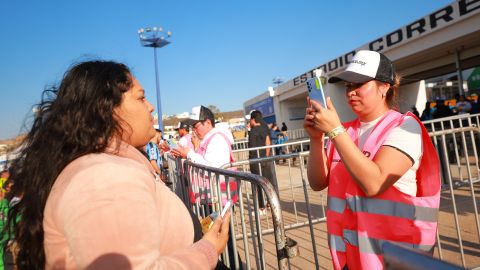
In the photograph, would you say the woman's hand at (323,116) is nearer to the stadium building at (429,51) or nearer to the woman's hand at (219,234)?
the woman's hand at (219,234)

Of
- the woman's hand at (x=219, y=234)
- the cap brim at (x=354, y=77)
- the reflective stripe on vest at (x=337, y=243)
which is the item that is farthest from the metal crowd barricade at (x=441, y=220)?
the cap brim at (x=354, y=77)

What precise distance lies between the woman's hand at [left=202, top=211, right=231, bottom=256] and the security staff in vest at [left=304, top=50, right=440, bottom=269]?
2.14 feet

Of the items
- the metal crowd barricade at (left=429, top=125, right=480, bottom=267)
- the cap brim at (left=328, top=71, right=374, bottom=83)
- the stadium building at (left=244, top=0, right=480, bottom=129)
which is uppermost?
the stadium building at (left=244, top=0, right=480, bottom=129)

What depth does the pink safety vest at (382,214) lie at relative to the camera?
160 cm

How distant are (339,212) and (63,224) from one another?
138cm

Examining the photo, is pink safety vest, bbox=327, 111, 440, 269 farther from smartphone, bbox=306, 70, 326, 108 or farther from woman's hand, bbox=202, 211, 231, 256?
woman's hand, bbox=202, 211, 231, 256

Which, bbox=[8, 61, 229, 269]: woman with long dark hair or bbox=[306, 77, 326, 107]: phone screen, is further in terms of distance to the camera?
bbox=[306, 77, 326, 107]: phone screen

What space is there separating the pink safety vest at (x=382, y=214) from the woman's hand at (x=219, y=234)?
0.71 metres

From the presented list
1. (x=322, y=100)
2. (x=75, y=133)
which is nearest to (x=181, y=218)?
(x=75, y=133)

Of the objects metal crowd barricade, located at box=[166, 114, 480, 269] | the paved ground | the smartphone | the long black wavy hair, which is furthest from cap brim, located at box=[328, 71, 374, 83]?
the paved ground

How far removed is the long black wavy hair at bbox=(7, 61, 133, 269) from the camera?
1.16 m

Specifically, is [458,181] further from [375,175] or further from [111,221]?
[111,221]

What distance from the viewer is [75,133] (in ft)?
3.92

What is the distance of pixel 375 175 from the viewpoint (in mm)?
1531
